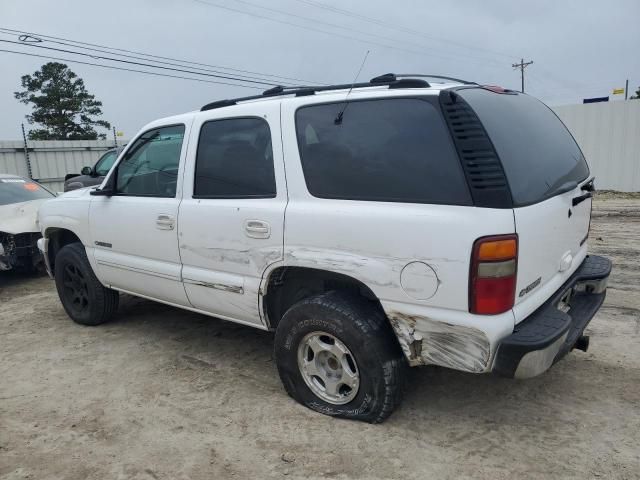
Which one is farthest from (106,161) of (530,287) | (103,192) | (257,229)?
(530,287)

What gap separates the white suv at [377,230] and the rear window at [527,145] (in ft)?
0.04

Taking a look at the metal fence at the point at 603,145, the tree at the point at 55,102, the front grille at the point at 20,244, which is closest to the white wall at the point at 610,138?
the metal fence at the point at 603,145

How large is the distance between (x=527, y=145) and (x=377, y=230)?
3.22ft

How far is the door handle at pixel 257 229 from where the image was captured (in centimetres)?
306

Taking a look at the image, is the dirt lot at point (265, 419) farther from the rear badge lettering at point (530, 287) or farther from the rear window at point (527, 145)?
the rear window at point (527, 145)

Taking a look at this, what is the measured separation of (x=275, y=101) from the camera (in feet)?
10.4

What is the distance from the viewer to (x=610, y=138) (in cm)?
1380

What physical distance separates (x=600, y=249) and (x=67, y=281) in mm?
6706

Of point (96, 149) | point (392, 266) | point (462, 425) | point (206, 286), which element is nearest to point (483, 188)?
point (392, 266)

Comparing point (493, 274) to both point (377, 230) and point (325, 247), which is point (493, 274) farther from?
point (325, 247)

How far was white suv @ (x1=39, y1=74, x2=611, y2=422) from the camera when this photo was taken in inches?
94.8

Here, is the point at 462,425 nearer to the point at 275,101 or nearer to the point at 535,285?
the point at 535,285

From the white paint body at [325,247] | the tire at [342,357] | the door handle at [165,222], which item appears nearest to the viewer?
the white paint body at [325,247]

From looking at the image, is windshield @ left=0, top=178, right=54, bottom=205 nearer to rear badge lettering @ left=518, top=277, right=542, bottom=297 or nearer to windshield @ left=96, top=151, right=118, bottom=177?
windshield @ left=96, top=151, right=118, bottom=177
